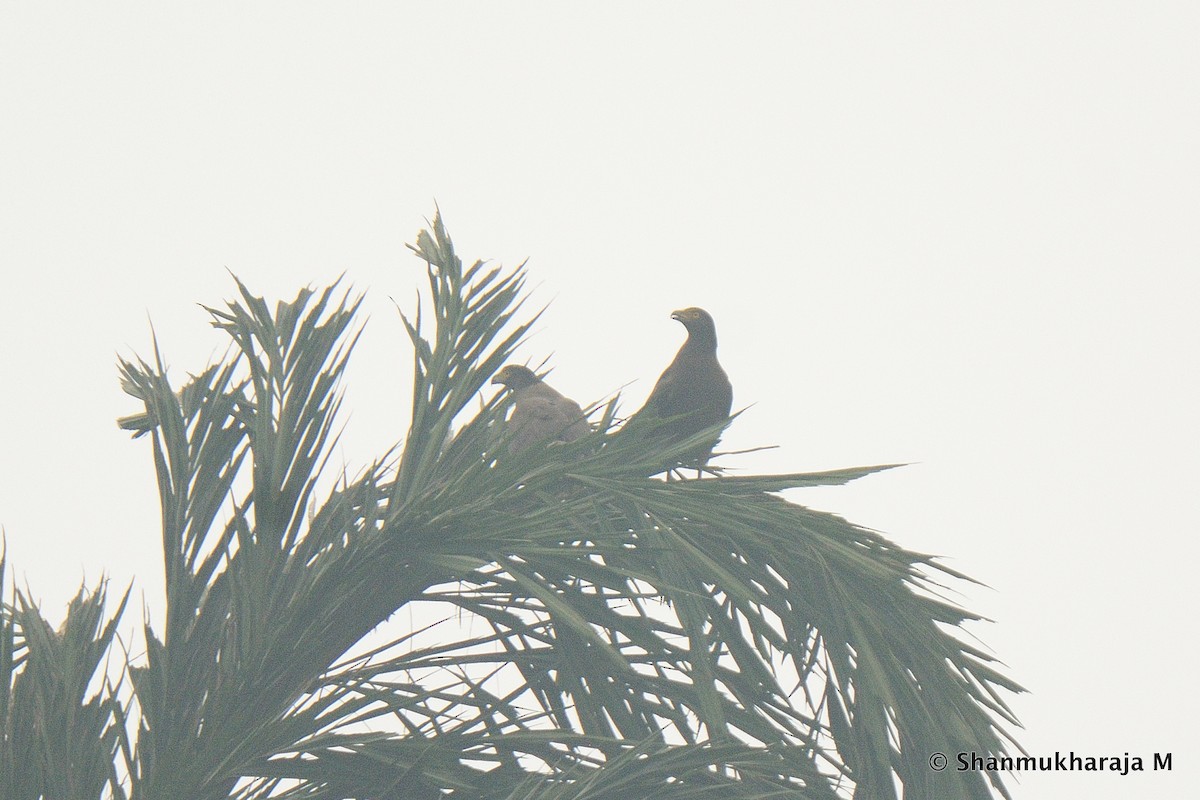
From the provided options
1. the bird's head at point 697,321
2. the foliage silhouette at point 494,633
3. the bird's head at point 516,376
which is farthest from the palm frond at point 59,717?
the bird's head at point 697,321

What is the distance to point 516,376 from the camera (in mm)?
6102

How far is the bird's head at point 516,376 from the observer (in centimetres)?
590

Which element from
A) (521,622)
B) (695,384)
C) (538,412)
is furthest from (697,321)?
(521,622)

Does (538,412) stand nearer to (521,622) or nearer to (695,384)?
(695,384)

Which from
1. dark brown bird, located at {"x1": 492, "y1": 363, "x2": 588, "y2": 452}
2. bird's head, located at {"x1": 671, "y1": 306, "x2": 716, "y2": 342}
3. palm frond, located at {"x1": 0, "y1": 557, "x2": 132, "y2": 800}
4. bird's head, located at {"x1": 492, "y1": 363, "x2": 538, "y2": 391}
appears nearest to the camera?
palm frond, located at {"x1": 0, "y1": 557, "x2": 132, "y2": 800}

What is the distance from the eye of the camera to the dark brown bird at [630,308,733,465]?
587 cm

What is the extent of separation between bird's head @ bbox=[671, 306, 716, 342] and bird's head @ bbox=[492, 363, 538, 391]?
719mm

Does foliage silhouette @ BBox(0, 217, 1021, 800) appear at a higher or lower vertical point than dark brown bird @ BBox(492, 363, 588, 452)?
lower

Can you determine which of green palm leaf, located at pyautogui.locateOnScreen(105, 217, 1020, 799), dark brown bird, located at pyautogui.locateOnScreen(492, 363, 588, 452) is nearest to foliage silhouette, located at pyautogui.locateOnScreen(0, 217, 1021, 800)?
green palm leaf, located at pyautogui.locateOnScreen(105, 217, 1020, 799)

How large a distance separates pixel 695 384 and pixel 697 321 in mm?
332

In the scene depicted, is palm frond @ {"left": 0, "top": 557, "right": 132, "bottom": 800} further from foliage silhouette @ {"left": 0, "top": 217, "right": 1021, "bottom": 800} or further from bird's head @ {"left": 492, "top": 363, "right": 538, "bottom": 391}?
bird's head @ {"left": 492, "top": 363, "right": 538, "bottom": 391}

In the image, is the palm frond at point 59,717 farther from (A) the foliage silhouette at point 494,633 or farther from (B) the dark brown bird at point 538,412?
(B) the dark brown bird at point 538,412

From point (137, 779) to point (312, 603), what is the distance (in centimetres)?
62

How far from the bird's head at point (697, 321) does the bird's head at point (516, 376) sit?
2.36ft
